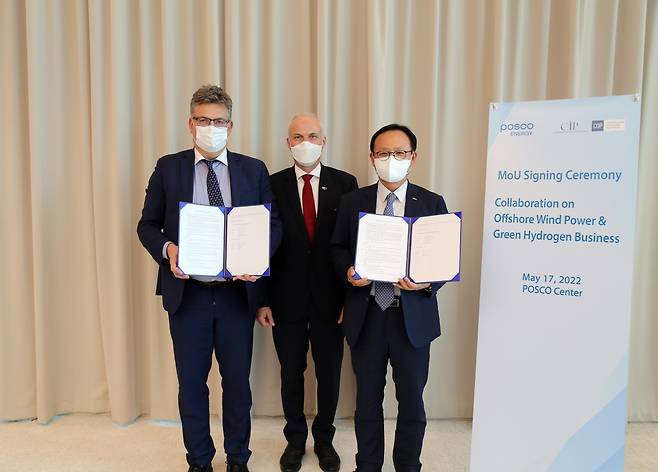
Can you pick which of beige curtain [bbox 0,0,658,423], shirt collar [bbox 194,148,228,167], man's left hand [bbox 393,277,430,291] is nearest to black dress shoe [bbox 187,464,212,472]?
beige curtain [bbox 0,0,658,423]

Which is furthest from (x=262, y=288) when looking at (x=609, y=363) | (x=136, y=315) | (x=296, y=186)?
(x=609, y=363)

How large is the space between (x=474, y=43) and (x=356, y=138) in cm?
94

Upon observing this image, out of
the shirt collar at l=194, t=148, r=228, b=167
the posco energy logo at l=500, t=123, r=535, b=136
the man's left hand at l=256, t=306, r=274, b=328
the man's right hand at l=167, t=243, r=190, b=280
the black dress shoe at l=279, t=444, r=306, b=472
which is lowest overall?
the black dress shoe at l=279, t=444, r=306, b=472

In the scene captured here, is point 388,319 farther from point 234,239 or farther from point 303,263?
point 234,239

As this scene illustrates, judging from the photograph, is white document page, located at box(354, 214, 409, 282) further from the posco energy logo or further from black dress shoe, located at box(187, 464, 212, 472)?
black dress shoe, located at box(187, 464, 212, 472)

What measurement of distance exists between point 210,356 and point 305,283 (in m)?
0.59

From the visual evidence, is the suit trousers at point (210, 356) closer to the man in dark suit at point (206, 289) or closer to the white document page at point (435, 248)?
the man in dark suit at point (206, 289)

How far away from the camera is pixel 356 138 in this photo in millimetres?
2857

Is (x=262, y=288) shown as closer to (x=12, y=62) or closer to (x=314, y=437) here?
(x=314, y=437)

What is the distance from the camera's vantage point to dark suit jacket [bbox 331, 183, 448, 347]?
77.7 inches

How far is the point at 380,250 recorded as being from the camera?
189 cm

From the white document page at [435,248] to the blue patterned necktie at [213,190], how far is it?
926mm

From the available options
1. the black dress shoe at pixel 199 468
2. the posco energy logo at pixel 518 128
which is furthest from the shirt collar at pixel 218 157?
the black dress shoe at pixel 199 468

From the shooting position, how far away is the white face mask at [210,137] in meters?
2.05
